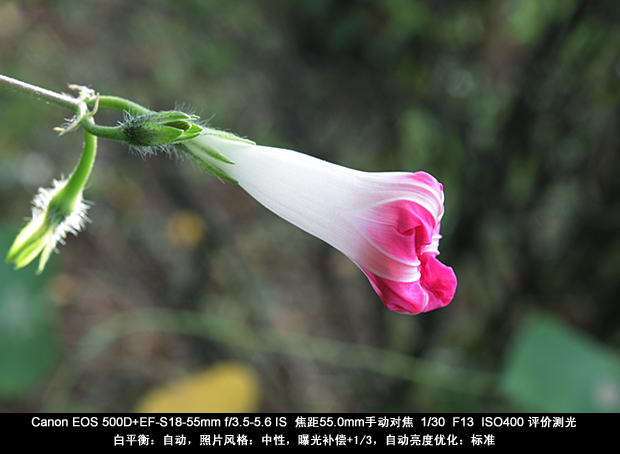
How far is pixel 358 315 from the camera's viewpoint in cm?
204

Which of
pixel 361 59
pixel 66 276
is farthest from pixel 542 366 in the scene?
pixel 66 276

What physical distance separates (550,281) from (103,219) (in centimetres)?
172

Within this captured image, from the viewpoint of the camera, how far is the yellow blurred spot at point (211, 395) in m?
1.60

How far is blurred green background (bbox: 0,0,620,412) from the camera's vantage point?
4.82 ft

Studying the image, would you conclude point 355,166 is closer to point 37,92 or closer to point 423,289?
point 423,289

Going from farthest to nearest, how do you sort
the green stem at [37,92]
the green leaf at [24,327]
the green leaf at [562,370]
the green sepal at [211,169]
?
the green leaf at [24,327] → the green leaf at [562,370] → the green sepal at [211,169] → the green stem at [37,92]

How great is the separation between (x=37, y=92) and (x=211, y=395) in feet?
4.42

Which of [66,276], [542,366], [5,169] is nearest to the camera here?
[542,366]

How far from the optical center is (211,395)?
1607 mm

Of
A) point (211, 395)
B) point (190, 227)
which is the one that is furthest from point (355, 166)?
point (211, 395)

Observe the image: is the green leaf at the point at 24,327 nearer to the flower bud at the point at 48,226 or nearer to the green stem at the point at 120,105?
the flower bud at the point at 48,226

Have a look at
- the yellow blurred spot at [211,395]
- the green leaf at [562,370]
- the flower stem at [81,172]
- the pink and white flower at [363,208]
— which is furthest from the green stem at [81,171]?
the green leaf at [562,370]

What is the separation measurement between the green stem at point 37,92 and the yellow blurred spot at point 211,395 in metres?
1.27
